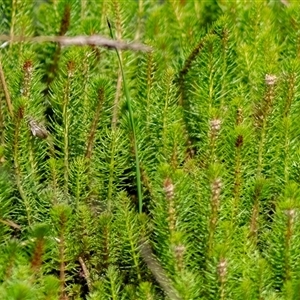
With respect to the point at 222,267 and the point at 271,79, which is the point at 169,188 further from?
the point at 271,79

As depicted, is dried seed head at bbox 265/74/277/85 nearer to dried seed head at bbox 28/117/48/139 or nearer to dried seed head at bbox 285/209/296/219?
dried seed head at bbox 285/209/296/219

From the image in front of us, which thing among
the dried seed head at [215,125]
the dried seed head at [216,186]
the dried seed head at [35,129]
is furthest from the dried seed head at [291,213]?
the dried seed head at [35,129]

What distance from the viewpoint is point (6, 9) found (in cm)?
235

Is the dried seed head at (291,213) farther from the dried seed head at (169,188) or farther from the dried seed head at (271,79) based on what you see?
the dried seed head at (271,79)

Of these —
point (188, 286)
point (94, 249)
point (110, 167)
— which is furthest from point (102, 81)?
point (188, 286)

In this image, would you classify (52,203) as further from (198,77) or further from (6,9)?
(6,9)

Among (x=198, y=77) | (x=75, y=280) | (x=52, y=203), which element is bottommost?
(x=75, y=280)

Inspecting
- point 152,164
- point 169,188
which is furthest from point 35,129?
point 169,188

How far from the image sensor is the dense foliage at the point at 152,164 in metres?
1.70

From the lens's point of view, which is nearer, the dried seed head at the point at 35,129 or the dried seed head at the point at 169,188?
the dried seed head at the point at 169,188

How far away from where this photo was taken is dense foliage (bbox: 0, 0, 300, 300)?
5.59ft

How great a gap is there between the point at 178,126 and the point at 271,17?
662mm

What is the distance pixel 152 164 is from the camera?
2008mm

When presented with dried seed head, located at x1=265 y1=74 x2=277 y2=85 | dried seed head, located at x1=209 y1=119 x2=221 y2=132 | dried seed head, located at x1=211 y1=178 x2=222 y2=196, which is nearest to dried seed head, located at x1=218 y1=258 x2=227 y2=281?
dried seed head, located at x1=211 y1=178 x2=222 y2=196
